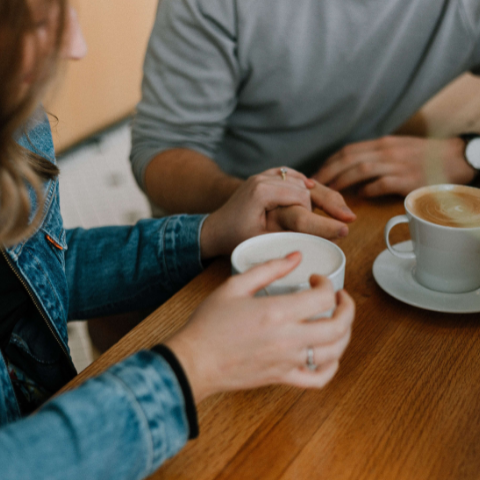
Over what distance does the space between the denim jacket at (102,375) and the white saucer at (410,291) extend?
0.91ft

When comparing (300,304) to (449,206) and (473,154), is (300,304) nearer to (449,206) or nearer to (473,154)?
(449,206)

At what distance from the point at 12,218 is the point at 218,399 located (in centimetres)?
28

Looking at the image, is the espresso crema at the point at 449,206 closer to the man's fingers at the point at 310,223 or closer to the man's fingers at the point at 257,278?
the man's fingers at the point at 310,223

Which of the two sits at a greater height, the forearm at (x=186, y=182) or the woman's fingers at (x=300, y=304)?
the woman's fingers at (x=300, y=304)

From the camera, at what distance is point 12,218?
502 mm

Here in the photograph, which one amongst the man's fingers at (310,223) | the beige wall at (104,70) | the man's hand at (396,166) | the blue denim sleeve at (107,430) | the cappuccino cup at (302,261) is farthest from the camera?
the beige wall at (104,70)

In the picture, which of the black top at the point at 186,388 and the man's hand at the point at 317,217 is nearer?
the black top at the point at 186,388

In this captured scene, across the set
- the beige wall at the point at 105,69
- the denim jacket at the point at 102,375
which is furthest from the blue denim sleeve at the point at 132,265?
the beige wall at the point at 105,69

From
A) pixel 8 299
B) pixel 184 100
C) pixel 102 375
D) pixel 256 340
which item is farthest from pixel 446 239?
pixel 184 100

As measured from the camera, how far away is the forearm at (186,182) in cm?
99

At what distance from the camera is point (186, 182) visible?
1038 millimetres

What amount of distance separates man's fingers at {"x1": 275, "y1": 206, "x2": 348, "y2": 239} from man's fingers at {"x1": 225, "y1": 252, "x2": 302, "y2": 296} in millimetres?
230

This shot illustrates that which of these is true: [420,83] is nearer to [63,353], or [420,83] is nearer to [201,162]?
[201,162]

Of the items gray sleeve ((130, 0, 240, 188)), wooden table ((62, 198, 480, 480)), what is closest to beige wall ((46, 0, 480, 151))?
gray sleeve ((130, 0, 240, 188))
